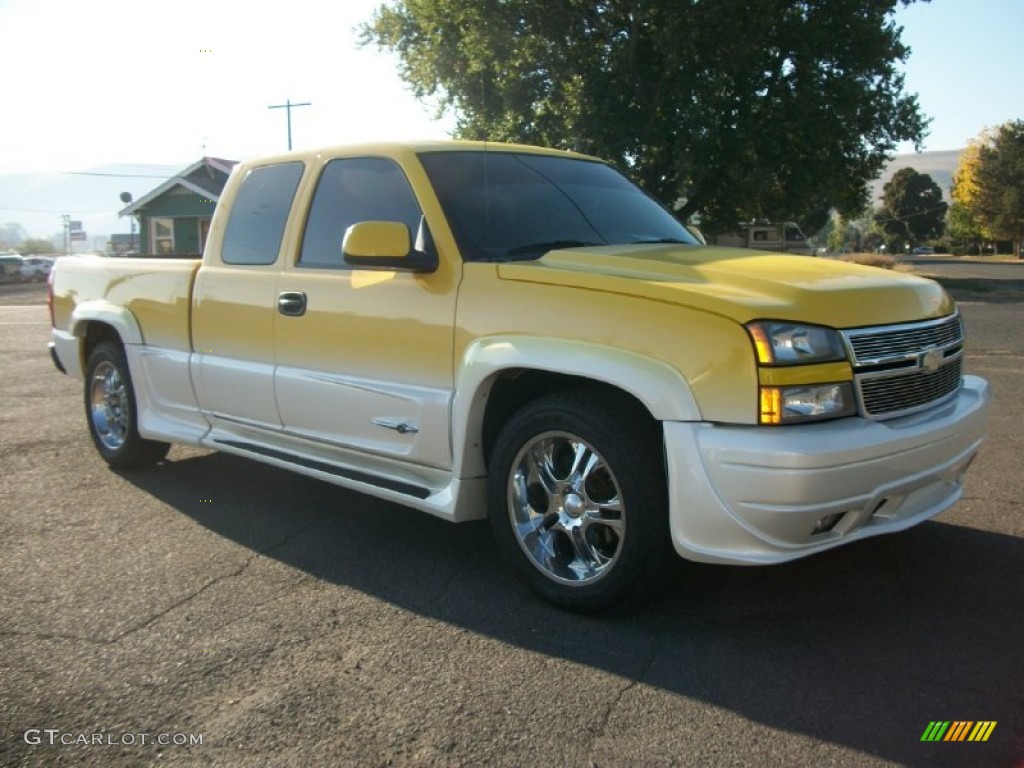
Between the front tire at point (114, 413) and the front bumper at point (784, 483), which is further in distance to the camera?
the front tire at point (114, 413)

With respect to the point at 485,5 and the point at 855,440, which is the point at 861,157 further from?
the point at 855,440

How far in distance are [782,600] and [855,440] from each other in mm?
906

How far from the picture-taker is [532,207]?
14.3 ft

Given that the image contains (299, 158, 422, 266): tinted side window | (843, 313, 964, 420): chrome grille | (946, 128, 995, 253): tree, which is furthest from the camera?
(946, 128, 995, 253): tree

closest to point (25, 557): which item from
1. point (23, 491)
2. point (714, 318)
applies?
point (23, 491)

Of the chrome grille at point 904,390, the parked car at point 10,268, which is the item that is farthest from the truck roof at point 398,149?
the parked car at point 10,268

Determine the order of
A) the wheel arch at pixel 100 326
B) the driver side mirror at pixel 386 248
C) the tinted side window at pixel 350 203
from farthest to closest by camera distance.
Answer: the wheel arch at pixel 100 326, the tinted side window at pixel 350 203, the driver side mirror at pixel 386 248

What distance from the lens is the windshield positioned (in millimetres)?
4113

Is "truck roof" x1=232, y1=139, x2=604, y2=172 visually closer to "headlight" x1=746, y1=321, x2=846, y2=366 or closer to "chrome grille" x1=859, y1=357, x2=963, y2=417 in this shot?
"headlight" x1=746, y1=321, x2=846, y2=366

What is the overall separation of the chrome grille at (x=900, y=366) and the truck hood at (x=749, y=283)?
0.05 metres

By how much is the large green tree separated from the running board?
22375mm

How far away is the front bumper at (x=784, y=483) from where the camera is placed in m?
3.06

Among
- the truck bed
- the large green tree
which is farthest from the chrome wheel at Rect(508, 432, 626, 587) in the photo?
the large green tree

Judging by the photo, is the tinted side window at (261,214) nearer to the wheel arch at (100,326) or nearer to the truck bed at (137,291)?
the truck bed at (137,291)
